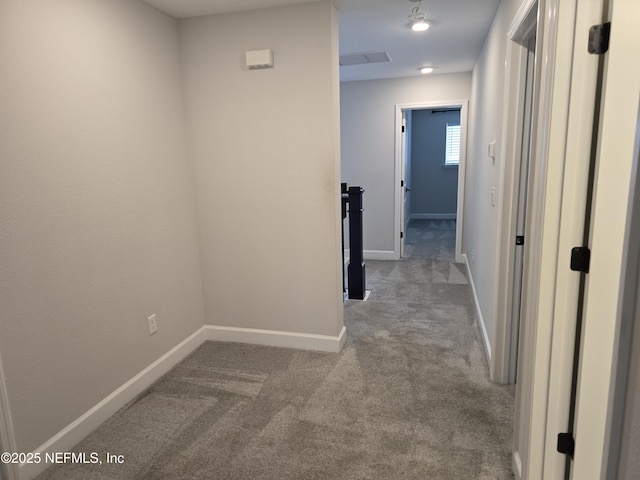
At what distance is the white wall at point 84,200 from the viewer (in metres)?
1.85

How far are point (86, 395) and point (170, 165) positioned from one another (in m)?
→ 1.50

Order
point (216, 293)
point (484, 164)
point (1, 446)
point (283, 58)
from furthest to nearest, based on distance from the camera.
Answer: point (484, 164), point (216, 293), point (283, 58), point (1, 446)

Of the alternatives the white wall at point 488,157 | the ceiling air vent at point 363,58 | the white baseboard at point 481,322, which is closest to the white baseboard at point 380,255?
the white baseboard at point 481,322

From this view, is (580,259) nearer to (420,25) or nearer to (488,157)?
(488,157)

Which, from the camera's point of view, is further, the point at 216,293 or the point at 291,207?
the point at 216,293

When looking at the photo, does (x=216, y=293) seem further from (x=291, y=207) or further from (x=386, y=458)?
(x=386, y=458)

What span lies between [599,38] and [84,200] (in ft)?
7.56

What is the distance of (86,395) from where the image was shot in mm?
2230

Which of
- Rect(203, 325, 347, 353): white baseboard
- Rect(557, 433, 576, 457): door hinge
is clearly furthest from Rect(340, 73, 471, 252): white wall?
Rect(557, 433, 576, 457): door hinge

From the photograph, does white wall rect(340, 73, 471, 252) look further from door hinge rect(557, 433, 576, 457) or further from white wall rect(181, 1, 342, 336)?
door hinge rect(557, 433, 576, 457)

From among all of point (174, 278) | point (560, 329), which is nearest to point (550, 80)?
point (560, 329)

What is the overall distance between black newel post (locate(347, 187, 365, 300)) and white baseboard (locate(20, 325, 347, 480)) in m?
0.98

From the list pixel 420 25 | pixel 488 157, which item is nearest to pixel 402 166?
pixel 488 157

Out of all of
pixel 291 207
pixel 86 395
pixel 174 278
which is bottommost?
pixel 86 395
